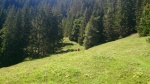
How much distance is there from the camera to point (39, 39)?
3100 inches

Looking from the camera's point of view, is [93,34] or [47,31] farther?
[93,34]

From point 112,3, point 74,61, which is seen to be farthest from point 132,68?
point 112,3

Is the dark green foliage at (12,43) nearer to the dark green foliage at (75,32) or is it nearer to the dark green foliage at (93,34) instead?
the dark green foliage at (93,34)

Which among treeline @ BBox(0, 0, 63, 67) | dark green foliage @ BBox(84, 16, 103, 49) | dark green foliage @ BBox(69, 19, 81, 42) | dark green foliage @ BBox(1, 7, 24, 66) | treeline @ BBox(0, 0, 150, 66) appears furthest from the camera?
dark green foliage @ BBox(69, 19, 81, 42)

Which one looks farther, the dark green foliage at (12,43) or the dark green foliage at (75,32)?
the dark green foliage at (75,32)

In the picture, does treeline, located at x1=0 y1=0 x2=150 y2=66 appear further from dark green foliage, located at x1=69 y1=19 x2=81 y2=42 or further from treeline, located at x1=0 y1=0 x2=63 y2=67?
dark green foliage, located at x1=69 y1=19 x2=81 y2=42

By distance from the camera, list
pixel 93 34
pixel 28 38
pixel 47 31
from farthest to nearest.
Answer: pixel 93 34 → pixel 47 31 → pixel 28 38

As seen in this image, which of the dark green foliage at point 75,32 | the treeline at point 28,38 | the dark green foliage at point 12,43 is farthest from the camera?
the dark green foliage at point 75,32

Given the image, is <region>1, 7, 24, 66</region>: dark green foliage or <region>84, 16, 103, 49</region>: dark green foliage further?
<region>84, 16, 103, 49</region>: dark green foliage

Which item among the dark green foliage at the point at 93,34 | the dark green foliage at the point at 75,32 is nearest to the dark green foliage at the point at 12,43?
the dark green foliage at the point at 93,34

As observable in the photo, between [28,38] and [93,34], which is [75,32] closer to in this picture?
[93,34]

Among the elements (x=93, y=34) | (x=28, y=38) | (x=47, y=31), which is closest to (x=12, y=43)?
(x=28, y=38)

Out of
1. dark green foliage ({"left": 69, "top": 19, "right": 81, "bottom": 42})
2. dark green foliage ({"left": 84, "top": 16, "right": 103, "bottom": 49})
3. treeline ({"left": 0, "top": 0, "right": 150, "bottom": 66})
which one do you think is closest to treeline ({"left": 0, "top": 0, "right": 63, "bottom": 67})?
treeline ({"left": 0, "top": 0, "right": 150, "bottom": 66})

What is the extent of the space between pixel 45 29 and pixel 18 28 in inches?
385
